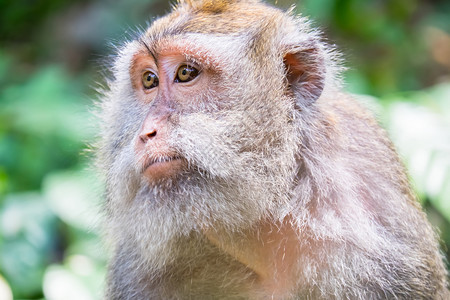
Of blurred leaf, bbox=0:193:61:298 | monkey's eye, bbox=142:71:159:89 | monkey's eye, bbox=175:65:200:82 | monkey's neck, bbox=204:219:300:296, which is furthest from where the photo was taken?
blurred leaf, bbox=0:193:61:298

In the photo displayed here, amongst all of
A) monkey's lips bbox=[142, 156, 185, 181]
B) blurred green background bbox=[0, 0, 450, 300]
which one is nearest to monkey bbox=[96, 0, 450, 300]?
monkey's lips bbox=[142, 156, 185, 181]

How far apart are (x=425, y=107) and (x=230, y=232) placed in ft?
7.51

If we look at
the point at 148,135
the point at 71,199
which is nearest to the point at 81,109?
the point at 71,199

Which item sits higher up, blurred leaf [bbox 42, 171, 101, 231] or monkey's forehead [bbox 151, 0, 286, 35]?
monkey's forehead [bbox 151, 0, 286, 35]

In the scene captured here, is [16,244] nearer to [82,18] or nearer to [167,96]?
[167,96]

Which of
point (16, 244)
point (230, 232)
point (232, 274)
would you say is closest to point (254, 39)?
A: point (230, 232)

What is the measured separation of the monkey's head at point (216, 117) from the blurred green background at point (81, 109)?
61cm

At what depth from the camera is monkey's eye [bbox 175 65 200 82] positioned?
2633mm

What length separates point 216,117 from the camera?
250 centimetres

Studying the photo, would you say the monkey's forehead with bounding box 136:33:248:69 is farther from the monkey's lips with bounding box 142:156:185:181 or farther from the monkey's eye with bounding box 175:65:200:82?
the monkey's lips with bounding box 142:156:185:181

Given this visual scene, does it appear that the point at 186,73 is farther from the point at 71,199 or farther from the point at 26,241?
the point at 26,241

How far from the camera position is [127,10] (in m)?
6.88

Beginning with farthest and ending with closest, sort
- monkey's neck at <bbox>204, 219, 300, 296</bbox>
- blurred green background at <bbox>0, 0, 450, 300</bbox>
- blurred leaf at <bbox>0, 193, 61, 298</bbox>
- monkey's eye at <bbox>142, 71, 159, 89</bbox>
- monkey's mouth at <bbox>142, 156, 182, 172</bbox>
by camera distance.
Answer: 1. blurred leaf at <bbox>0, 193, 61, 298</bbox>
2. blurred green background at <bbox>0, 0, 450, 300</bbox>
3. monkey's eye at <bbox>142, 71, 159, 89</bbox>
4. monkey's neck at <bbox>204, 219, 300, 296</bbox>
5. monkey's mouth at <bbox>142, 156, 182, 172</bbox>

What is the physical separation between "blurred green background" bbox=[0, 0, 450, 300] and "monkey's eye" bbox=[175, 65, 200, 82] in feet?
2.36
